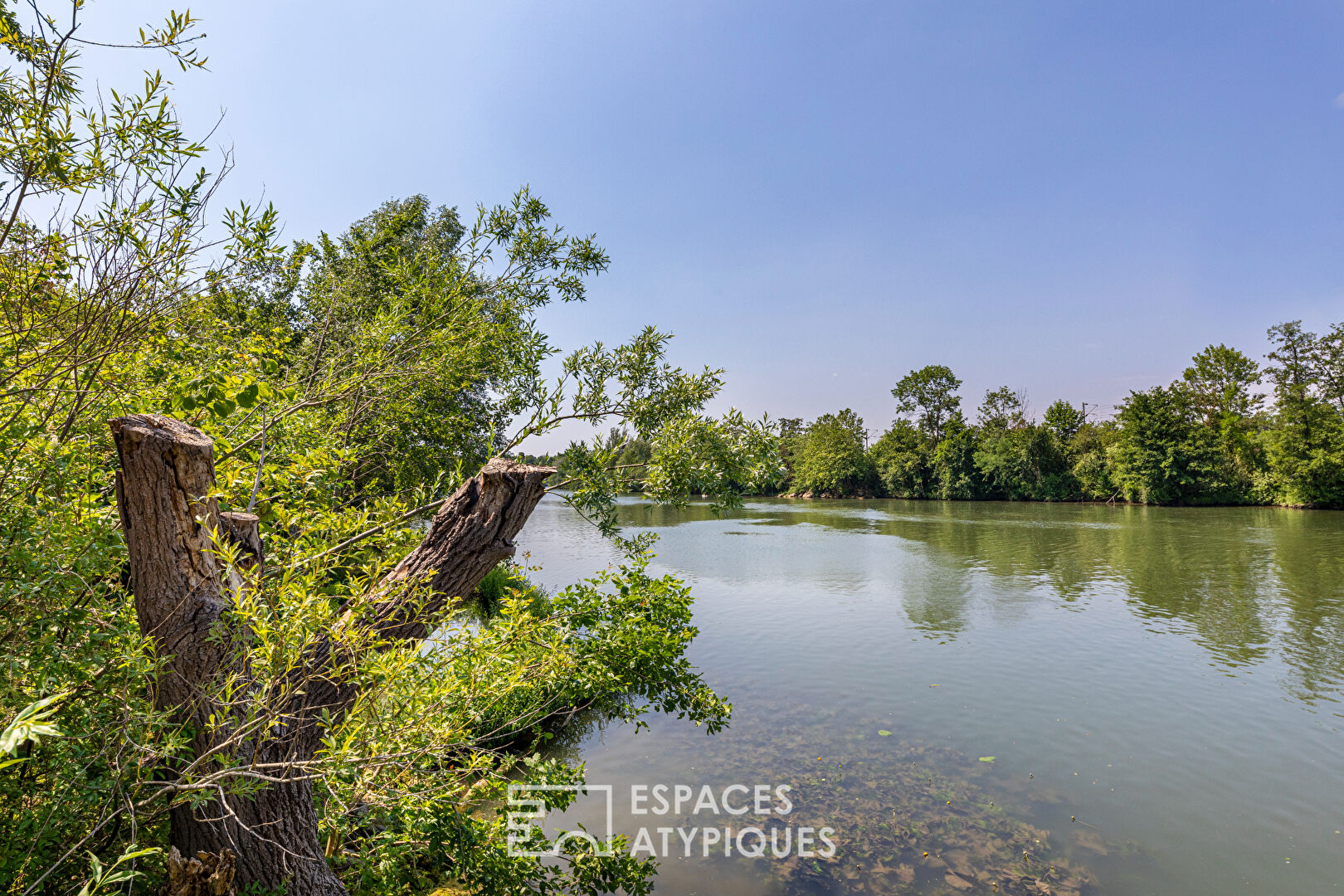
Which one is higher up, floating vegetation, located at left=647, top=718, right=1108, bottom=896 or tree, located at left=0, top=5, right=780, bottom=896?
tree, located at left=0, top=5, right=780, bottom=896

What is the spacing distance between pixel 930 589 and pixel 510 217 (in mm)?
13959

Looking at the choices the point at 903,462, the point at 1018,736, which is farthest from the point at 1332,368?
the point at 1018,736

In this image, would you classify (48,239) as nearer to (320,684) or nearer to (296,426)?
(296,426)

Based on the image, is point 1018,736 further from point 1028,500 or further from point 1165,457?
Answer: point 1028,500

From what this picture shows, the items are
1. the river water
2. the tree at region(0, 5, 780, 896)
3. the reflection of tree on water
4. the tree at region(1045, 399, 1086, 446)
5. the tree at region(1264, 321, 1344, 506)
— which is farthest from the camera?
the tree at region(1045, 399, 1086, 446)

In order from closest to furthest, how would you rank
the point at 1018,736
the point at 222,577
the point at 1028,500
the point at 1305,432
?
the point at 222,577
the point at 1018,736
the point at 1305,432
the point at 1028,500

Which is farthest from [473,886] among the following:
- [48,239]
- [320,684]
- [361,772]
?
[48,239]

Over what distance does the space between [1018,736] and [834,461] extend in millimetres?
57483

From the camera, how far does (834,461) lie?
2498 inches

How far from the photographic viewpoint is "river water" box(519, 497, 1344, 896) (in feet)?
16.7

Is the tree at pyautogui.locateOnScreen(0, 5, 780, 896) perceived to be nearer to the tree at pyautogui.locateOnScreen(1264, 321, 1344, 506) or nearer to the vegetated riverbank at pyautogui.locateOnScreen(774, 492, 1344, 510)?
the vegetated riverbank at pyautogui.locateOnScreen(774, 492, 1344, 510)

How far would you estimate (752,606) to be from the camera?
13.6 metres

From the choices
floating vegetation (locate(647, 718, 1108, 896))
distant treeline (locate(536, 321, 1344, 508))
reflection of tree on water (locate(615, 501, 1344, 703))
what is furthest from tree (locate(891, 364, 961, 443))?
floating vegetation (locate(647, 718, 1108, 896))

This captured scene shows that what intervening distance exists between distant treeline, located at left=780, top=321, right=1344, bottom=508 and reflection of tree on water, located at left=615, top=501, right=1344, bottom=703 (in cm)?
759
